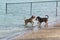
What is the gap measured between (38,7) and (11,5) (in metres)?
2.50

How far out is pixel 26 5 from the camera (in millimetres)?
13008

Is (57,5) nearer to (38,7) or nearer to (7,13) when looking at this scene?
(38,7)

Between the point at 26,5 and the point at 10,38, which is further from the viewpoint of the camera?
the point at 26,5

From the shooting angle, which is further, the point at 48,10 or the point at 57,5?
the point at 48,10

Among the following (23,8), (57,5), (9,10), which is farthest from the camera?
(23,8)

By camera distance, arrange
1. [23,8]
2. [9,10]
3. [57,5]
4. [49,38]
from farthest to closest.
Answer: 1. [23,8]
2. [9,10]
3. [57,5]
4. [49,38]

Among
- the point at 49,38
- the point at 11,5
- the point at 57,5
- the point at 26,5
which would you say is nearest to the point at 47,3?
→ the point at 57,5

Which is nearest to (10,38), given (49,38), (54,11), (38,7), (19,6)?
(49,38)

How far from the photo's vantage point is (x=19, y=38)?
421cm

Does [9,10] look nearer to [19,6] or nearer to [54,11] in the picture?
[19,6]

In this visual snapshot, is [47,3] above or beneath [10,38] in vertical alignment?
above

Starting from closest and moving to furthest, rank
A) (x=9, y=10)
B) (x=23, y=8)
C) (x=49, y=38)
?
(x=49, y=38) → (x=9, y=10) → (x=23, y=8)

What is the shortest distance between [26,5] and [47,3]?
156 centimetres

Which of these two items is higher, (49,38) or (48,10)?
(48,10)
